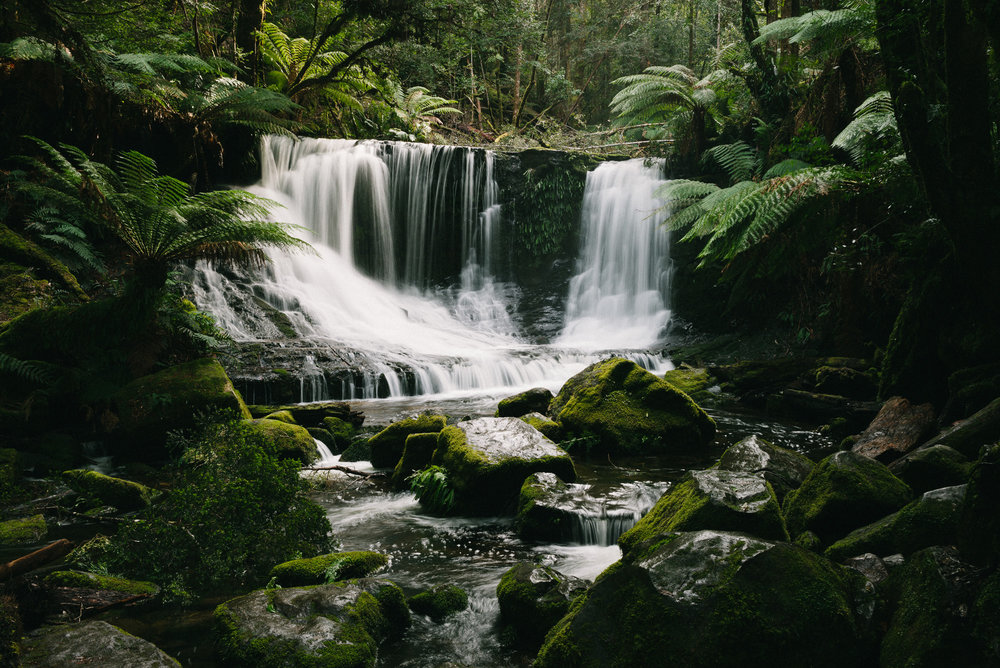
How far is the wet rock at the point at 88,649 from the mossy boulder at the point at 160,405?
301 centimetres

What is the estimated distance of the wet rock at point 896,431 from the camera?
15.0ft

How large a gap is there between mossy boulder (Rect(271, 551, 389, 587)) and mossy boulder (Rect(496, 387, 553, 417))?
3.54m

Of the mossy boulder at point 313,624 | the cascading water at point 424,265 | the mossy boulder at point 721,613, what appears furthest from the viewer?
the cascading water at point 424,265

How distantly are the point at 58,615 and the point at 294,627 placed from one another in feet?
3.78

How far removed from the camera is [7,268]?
7.09 m

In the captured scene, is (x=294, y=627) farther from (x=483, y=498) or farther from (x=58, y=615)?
(x=483, y=498)

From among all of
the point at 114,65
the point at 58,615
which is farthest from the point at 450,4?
the point at 58,615

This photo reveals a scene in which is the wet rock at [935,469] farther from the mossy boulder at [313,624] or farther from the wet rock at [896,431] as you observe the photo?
the mossy boulder at [313,624]

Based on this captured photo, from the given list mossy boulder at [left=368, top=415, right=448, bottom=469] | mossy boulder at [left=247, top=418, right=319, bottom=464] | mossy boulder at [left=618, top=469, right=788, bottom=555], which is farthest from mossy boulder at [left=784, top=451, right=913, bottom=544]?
mossy boulder at [left=247, top=418, right=319, bottom=464]

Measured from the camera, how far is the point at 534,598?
2920 millimetres

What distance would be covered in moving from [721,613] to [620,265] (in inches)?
480

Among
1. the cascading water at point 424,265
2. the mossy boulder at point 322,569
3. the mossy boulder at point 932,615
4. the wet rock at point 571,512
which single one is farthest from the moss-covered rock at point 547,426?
the mossy boulder at point 932,615

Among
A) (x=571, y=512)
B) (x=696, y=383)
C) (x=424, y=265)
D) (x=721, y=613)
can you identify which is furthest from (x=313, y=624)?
(x=424, y=265)

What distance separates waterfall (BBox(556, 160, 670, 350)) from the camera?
13.1 m
